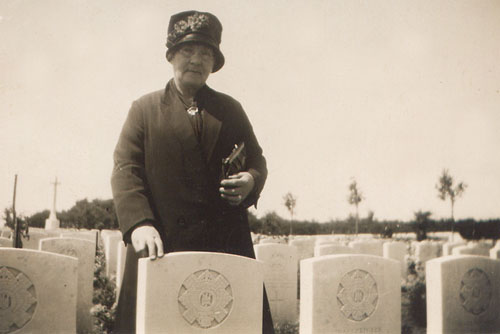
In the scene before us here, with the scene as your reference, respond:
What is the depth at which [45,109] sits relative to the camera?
284 cm

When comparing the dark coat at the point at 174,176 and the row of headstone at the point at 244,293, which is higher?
the dark coat at the point at 174,176

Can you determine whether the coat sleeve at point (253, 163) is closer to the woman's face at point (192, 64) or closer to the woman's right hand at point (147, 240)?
the woman's face at point (192, 64)

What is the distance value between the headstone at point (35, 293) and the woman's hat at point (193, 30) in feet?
4.60

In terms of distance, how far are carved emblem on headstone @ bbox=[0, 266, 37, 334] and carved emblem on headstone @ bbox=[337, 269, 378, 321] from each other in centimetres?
193

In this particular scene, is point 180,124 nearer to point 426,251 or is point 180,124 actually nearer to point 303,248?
point 303,248

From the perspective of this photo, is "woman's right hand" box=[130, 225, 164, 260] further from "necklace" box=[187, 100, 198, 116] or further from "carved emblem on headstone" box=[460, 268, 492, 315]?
"carved emblem on headstone" box=[460, 268, 492, 315]

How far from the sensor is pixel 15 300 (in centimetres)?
251

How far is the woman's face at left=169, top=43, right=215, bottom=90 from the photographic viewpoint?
7.59 feet

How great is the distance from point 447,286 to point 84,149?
274 centimetres

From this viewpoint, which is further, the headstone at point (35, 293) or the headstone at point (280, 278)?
the headstone at point (280, 278)

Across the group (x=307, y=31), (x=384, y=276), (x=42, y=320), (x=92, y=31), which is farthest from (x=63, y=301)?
(x=307, y=31)

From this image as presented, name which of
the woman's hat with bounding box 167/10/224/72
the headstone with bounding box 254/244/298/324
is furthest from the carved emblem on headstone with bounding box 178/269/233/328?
the headstone with bounding box 254/244/298/324

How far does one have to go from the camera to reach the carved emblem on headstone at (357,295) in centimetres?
317

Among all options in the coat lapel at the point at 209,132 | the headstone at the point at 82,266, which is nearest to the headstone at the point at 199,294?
the coat lapel at the point at 209,132
